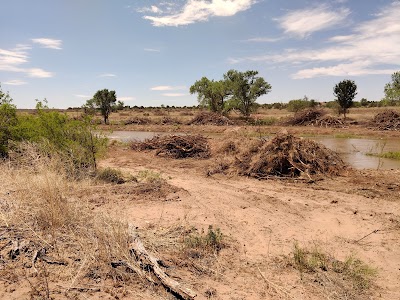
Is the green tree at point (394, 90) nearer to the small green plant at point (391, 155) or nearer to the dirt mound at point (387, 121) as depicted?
the dirt mound at point (387, 121)

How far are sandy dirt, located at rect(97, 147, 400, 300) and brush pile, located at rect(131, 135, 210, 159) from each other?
4.12 m

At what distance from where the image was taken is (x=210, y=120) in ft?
119

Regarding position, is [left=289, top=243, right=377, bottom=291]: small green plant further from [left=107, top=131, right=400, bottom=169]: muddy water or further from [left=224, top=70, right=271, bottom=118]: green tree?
[left=224, top=70, right=271, bottom=118]: green tree

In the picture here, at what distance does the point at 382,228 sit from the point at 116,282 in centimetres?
550

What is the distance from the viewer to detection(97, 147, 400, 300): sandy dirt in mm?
4451

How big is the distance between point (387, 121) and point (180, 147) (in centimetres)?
2145

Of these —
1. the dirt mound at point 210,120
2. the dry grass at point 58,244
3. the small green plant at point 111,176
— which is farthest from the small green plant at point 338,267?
the dirt mound at point 210,120

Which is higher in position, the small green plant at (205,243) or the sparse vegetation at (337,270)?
the small green plant at (205,243)

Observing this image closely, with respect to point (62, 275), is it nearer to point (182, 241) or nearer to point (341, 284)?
point (182, 241)

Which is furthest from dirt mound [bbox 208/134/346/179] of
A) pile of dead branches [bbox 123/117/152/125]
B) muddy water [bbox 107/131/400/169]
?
Result: pile of dead branches [bbox 123/117/152/125]

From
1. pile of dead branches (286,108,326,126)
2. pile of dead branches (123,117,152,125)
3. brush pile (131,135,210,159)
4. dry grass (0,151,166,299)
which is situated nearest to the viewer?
dry grass (0,151,166,299)

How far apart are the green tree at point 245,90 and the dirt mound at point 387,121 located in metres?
13.9

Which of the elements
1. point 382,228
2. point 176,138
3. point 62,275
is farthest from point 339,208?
point 176,138

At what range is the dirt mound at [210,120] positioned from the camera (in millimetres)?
35375
